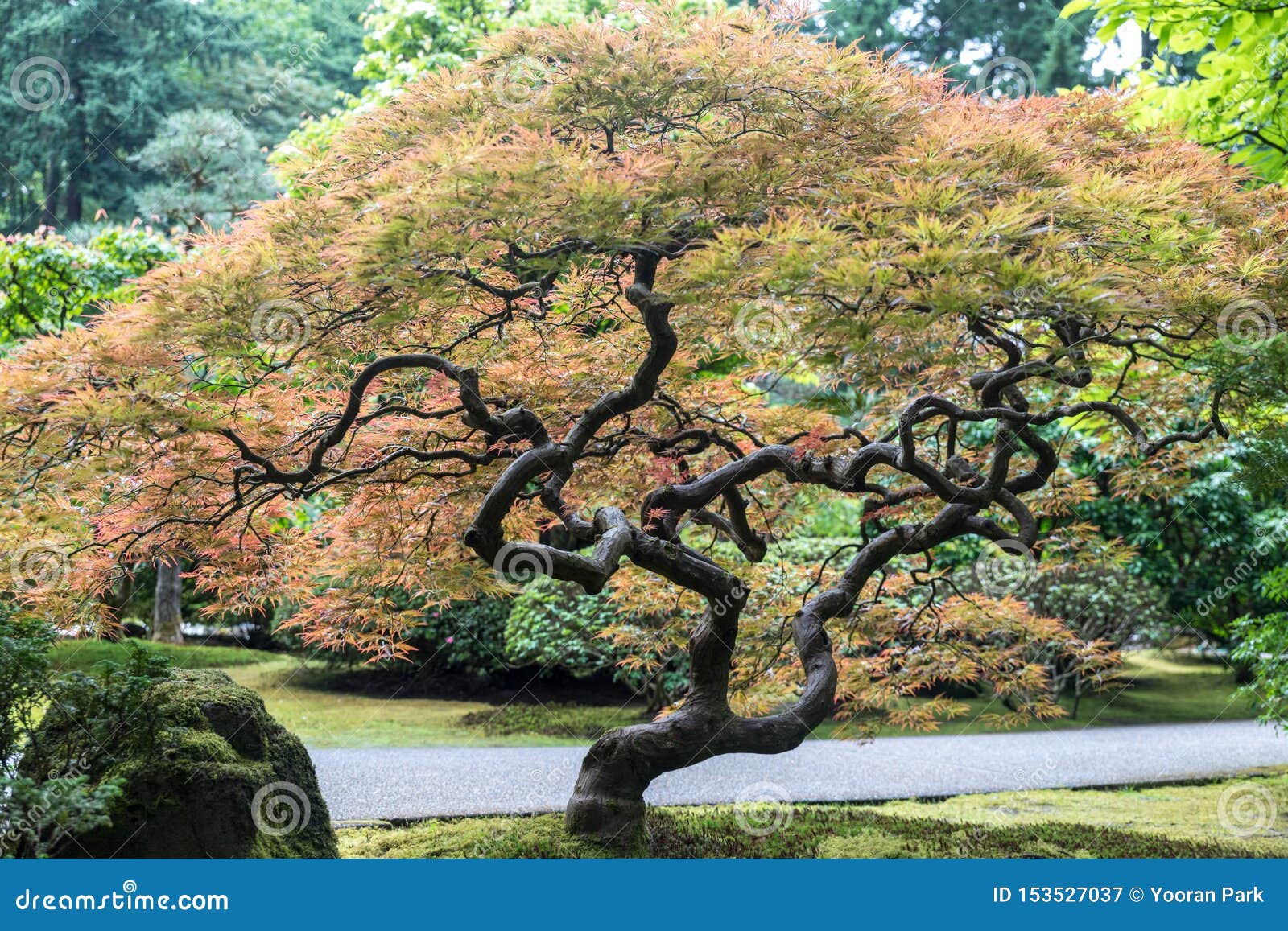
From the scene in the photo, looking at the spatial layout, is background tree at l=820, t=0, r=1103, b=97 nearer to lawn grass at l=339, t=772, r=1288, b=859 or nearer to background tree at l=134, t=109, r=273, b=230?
background tree at l=134, t=109, r=273, b=230

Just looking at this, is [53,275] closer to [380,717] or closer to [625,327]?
[380,717]

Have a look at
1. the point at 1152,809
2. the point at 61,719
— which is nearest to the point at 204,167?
the point at 61,719

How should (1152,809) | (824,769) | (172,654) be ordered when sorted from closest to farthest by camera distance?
(1152,809), (824,769), (172,654)

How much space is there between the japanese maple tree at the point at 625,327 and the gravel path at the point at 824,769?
1.93 meters

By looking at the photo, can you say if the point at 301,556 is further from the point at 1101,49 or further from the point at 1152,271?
the point at 1101,49

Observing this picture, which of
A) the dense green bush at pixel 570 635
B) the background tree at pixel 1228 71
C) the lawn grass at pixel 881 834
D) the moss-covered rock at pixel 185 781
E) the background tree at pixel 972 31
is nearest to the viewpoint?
the moss-covered rock at pixel 185 781

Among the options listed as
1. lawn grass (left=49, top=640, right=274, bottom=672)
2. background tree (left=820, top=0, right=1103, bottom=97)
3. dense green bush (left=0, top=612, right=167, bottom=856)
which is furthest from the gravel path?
background tree (left=820, top=0, right=1103, bottom=97)

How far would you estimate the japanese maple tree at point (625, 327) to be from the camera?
10.3ft

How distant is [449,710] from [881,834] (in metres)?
5.13

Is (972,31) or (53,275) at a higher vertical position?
(972,31)

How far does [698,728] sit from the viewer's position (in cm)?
418

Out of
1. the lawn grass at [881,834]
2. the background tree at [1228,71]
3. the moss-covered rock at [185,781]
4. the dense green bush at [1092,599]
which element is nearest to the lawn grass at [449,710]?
the dense green bush at [1092,599]

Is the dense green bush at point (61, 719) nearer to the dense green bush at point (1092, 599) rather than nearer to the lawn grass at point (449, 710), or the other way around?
the lawn grass at point (449, 710)

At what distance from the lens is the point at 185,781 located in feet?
11.9
